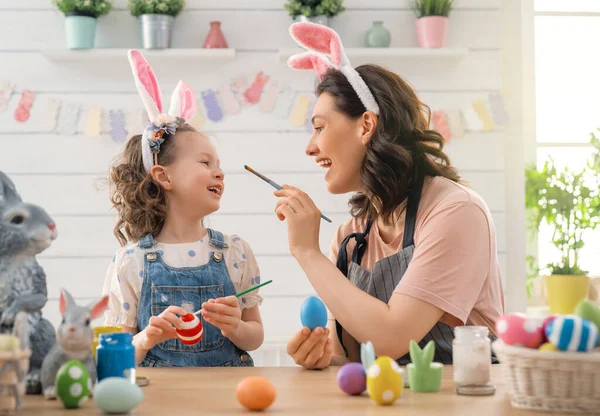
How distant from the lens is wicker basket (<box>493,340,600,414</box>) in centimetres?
100

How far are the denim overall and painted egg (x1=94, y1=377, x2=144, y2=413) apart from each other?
811mm

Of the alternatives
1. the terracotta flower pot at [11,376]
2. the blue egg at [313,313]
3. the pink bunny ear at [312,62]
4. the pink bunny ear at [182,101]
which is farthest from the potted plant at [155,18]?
the terracotta flower pot at [11,376]

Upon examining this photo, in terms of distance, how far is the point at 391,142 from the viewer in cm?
181

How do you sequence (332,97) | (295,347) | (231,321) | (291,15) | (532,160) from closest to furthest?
(295,347), (231,321), (332,97), (291,15), (532,160)

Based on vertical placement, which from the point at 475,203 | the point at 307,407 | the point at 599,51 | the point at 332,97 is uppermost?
the point at 599,51

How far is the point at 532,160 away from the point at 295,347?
2.02m

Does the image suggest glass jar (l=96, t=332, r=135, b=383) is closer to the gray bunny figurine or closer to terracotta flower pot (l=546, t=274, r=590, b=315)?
the gray bunny figurine

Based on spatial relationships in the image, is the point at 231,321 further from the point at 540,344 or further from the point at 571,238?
the point at 571,238

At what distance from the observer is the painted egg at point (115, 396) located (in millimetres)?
1032

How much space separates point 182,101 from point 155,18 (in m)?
0.83

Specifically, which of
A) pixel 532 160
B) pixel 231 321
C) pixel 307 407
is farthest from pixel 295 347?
pixel 532 160

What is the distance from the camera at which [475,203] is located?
1.68 m

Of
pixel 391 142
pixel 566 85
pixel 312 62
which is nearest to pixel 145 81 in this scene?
pixel 312 62

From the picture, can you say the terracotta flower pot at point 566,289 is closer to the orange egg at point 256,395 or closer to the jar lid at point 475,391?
the jar lid at point 475,391
